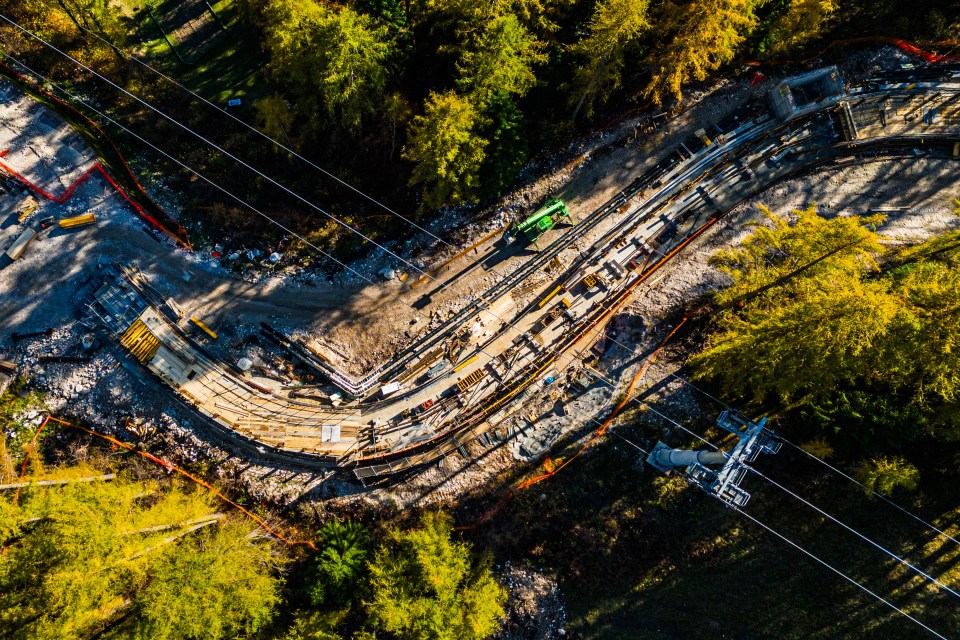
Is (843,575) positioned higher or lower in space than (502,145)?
lower

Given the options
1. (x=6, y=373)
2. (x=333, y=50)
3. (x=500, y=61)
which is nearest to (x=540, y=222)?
(x=500, y=61)

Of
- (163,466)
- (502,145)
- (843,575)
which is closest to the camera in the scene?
(843,575)

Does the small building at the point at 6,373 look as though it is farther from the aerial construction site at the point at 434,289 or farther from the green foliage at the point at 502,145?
the green foliage at the point at 502,145

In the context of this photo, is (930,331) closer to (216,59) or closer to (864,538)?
(864,538)

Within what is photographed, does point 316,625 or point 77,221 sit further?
point 77,221

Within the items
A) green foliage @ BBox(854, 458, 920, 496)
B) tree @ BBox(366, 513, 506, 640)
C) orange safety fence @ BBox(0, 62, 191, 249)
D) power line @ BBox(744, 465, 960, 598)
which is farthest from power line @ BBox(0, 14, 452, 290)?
green foliage @ BBox(854, 458, 920, 496)

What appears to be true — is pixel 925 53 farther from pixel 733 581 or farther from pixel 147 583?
pixel 147 583

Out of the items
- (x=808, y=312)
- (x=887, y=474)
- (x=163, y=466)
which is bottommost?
(x=887, y=474)
